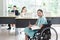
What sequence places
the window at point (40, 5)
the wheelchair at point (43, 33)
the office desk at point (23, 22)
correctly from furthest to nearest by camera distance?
1. the window at point (40, 5)
2. the office desk at point (23, 22)
3. the wheelchair at point (43, 33)

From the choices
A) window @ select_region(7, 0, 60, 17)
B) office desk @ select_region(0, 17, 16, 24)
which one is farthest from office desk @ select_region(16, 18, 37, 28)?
window @ select_region(7, 0, 60, 17)

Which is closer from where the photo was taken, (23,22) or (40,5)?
(23,22)

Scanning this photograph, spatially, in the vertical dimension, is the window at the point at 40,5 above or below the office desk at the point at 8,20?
above

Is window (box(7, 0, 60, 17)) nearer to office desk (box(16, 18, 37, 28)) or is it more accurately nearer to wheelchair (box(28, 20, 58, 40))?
office desk (box(16, 18, 37, 28))

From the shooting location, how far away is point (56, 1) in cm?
902

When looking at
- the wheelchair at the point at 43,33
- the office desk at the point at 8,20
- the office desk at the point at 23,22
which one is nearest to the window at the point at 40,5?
the office desk at the point at 8,20

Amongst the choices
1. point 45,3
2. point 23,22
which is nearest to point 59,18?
point 23,22

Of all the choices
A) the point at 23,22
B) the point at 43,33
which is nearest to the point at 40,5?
the point at 23,22

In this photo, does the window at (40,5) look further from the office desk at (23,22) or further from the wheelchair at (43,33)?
the wheelchair at (43,33)

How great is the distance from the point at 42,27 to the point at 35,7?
4.79 meters

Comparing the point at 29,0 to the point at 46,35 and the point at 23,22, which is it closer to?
the point at 23,22

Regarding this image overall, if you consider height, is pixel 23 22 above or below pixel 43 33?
above

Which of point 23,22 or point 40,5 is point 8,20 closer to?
point 23,22

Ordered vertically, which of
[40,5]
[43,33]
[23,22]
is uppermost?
[40,5]
